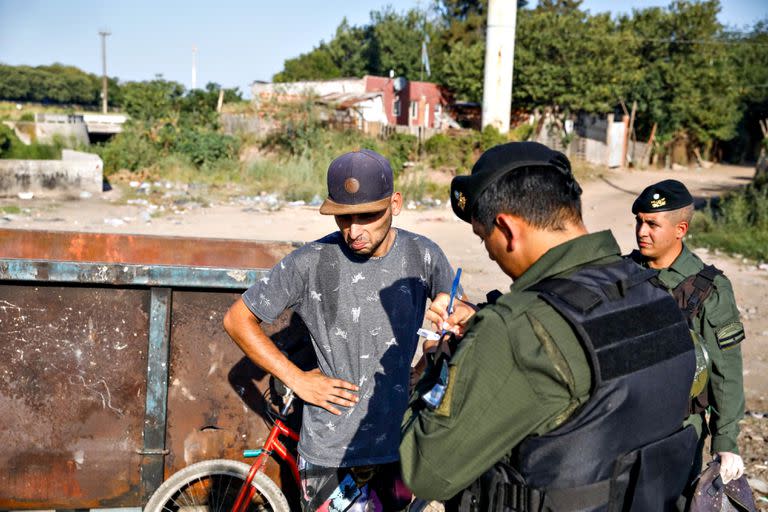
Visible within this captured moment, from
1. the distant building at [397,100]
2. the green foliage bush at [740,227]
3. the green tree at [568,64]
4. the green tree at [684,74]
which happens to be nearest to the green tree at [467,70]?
the green tree at [568,64]

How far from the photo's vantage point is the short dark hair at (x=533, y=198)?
1565 mm

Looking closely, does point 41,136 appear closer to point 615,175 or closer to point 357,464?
point 615,175

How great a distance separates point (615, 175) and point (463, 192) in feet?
82.0

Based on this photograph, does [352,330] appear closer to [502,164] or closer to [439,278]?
[439,278]

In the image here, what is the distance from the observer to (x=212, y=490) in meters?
2.90

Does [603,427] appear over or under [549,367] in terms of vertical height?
under

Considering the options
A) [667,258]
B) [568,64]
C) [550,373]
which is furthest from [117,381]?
[568,64]

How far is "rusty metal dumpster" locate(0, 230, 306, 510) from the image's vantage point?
112 inches

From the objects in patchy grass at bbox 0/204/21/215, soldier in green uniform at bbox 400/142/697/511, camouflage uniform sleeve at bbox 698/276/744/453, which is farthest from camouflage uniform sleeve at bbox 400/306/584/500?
patchy grass at bbox 0/204/21/215

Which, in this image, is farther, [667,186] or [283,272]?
[667,186]

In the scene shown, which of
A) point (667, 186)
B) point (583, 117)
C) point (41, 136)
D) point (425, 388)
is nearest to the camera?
point (425, 388)

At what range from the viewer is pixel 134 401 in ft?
9.57

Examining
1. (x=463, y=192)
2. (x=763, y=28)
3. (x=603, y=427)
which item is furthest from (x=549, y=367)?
(x=763, y=28)

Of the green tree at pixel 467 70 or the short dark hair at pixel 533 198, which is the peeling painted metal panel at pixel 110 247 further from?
the green tree at pixel 467 70
